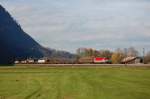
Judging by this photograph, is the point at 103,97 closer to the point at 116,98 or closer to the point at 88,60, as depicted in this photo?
the point at 116,98

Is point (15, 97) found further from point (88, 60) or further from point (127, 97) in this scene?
point (88, 60)

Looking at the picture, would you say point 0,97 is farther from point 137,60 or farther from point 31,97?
point 137,60

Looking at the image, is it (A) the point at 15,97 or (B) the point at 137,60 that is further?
(B) the point at 137,60

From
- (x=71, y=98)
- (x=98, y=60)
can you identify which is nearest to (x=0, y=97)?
(x=71, y=98)

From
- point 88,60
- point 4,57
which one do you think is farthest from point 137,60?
point 4,57

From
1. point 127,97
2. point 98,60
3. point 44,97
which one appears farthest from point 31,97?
point 98,60

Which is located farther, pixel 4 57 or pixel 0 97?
pixel 4 57

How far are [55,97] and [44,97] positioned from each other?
67cm

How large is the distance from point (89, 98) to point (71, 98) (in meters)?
1.07

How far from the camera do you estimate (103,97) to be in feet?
71.3

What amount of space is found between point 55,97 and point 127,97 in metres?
4.51

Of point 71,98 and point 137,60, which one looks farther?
point 137,60

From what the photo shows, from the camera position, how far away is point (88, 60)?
628ft

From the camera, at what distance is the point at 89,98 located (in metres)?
21.2
